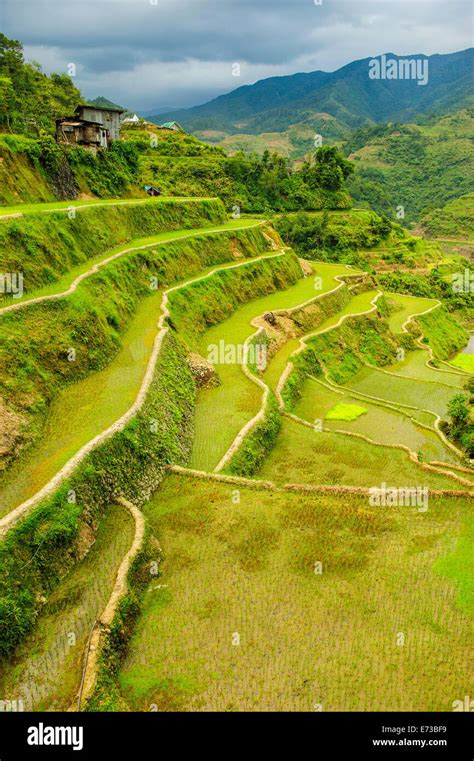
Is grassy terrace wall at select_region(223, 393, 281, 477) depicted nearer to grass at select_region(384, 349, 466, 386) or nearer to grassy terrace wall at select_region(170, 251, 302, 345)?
grassy terrace wall at select_region(170, 251, 302, 345)

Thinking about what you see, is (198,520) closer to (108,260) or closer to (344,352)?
(108,260)

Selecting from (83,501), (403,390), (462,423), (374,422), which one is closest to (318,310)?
(403,390)

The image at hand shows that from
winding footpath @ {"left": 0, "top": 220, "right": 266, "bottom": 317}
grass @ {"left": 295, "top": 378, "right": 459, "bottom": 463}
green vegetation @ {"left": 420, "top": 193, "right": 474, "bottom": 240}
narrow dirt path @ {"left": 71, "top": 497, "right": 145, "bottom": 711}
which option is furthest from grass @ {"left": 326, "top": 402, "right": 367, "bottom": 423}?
green vegetation @ {"left": 420, "top": 193, "right": 474, "bottom": 240}

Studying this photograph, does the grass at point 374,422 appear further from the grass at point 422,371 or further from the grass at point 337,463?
the grass at point 422,371

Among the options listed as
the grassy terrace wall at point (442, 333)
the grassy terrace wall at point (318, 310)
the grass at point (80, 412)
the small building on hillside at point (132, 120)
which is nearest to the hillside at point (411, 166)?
the small building on hillside at point (132, 120)

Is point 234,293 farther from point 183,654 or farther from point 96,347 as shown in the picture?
point 183,654
